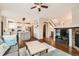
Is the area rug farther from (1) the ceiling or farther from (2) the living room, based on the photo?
(1) the ceiling

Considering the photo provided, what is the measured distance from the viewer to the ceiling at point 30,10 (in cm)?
225

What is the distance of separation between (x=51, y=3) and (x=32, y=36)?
723 millimetres

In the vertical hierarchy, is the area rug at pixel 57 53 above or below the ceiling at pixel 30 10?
below

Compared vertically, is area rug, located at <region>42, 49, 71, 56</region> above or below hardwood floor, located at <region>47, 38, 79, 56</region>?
below

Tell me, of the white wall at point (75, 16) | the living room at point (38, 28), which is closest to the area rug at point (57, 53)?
the living room at point (38, 28)

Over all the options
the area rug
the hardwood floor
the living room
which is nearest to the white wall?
the living room

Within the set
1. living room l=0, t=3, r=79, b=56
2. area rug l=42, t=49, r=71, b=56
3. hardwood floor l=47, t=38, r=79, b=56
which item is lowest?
area rug l=42, t=49, r=71, b=56

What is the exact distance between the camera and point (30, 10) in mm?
2264

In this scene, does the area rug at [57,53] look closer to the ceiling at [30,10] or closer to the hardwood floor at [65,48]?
the hardwood floor at [65,48]

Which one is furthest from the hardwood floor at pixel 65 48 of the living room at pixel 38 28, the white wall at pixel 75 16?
the white wall at pixel 75 16

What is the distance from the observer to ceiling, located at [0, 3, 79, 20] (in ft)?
7.37

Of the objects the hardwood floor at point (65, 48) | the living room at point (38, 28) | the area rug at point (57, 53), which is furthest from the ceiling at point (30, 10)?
the area rug at point (57, 53)

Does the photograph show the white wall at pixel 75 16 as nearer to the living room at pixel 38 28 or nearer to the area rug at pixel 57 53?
the living room at pixel 38 28

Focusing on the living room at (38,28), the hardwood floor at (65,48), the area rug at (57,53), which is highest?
the living room at (38,28)
